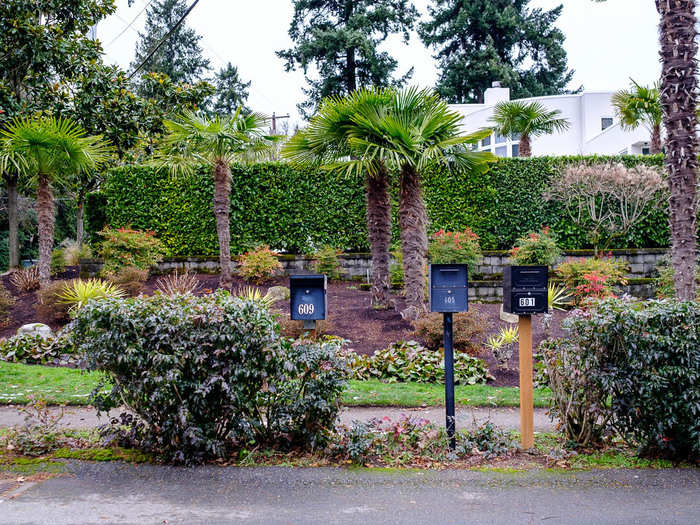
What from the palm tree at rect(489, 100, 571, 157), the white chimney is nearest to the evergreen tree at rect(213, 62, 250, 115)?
the white chimney

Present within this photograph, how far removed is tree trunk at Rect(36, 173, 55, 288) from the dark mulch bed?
0.81 m

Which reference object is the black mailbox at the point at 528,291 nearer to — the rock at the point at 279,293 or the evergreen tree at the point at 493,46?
the rock at the point at 279,293

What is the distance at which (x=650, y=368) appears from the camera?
432cm

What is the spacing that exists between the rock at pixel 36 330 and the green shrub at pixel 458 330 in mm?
6766

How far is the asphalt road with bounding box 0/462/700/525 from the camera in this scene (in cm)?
356

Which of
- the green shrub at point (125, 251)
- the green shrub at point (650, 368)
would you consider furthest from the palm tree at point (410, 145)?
the green shrub at point (125, 251)

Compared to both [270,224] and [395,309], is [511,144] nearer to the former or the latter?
[270,224]

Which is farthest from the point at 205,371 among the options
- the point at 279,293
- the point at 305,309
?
the point at 279,293

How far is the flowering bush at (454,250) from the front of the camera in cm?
1269

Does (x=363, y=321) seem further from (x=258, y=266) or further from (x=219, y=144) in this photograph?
(x=219, y=144)

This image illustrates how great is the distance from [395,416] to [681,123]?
5418 mm

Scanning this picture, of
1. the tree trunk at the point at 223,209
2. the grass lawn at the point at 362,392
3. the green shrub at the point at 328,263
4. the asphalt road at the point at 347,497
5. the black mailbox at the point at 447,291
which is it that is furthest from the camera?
the green shrub at the point at 328,263

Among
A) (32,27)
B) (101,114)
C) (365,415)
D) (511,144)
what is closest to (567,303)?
(365,415)

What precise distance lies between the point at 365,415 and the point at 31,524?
352 centimetres
